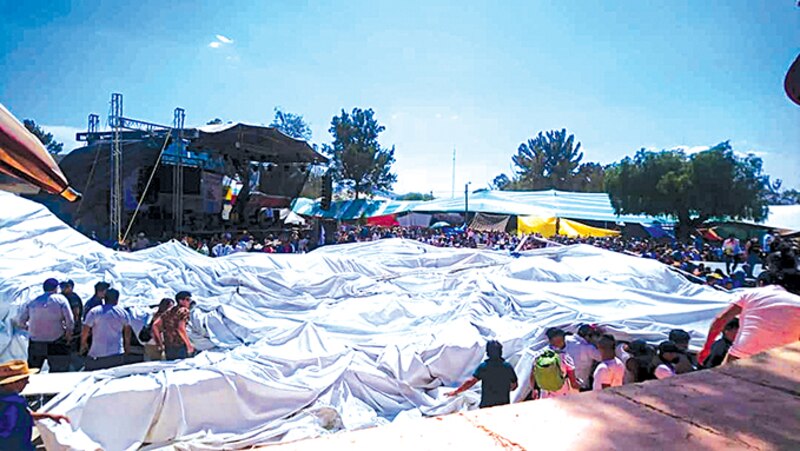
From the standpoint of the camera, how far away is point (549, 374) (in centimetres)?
418

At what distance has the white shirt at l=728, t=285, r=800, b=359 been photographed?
9.20ft

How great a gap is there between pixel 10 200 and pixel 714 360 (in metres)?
14.0

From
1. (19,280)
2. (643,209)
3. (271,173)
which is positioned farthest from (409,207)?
(19,280)

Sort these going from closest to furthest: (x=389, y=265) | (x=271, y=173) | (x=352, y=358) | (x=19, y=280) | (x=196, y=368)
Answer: (x=196, y=368) < (x=352, y=358) < (x=19, y=280) < (x=389, y=265) < (x=271, y=173)

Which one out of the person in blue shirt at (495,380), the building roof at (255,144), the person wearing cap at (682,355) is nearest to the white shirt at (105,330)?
the person in blue shirt at (495,380)

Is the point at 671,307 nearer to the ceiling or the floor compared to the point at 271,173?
→ nearer to the floor

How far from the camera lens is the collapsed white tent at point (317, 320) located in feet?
13.3

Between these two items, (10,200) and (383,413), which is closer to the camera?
(383,413)

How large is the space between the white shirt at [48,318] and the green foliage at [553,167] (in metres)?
51.0

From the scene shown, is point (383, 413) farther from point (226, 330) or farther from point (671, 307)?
point (671, 307)

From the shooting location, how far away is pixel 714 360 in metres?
3.81

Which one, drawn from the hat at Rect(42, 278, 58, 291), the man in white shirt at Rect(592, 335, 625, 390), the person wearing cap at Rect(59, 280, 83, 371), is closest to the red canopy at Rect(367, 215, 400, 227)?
the person wearing cap at Rect(59, 280, 83, 371)

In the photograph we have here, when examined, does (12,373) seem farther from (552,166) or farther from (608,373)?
(552,166)

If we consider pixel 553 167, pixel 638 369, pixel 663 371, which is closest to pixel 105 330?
pixel 638 369
